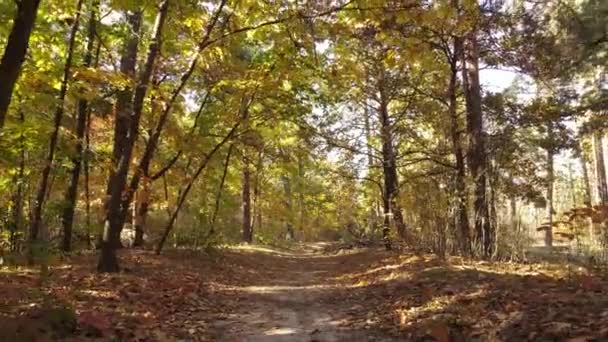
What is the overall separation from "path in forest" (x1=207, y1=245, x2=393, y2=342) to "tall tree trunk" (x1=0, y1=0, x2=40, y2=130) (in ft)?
11.9

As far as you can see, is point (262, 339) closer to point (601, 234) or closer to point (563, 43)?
point (601, 234)

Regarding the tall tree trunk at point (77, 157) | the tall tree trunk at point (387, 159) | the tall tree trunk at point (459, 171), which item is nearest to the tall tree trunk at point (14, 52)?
the tall tree trunk at point (77, 157)

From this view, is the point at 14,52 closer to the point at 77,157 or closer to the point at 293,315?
the point at 293,315

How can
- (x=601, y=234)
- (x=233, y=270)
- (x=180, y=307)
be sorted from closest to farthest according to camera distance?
1. (x=180, y=307)
2. (x=601, y=234)
3. (x=233, y=270)

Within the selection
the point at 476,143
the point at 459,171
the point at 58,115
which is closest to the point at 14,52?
the point at 58,115

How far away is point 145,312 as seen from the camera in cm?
723

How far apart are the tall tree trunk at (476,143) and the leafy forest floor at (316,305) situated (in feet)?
2.72

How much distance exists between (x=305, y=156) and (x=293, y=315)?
12977mm

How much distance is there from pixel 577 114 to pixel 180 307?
1155 centimetres

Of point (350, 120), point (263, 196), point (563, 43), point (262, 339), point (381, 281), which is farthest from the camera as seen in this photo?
point (263, 196)

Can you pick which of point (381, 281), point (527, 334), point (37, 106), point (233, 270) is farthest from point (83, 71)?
point (527, 334)

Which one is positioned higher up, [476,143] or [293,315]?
[476,143]

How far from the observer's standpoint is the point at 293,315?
318 inches

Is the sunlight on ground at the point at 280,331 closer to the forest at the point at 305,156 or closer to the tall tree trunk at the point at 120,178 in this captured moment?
the forest at the point at 305,156
